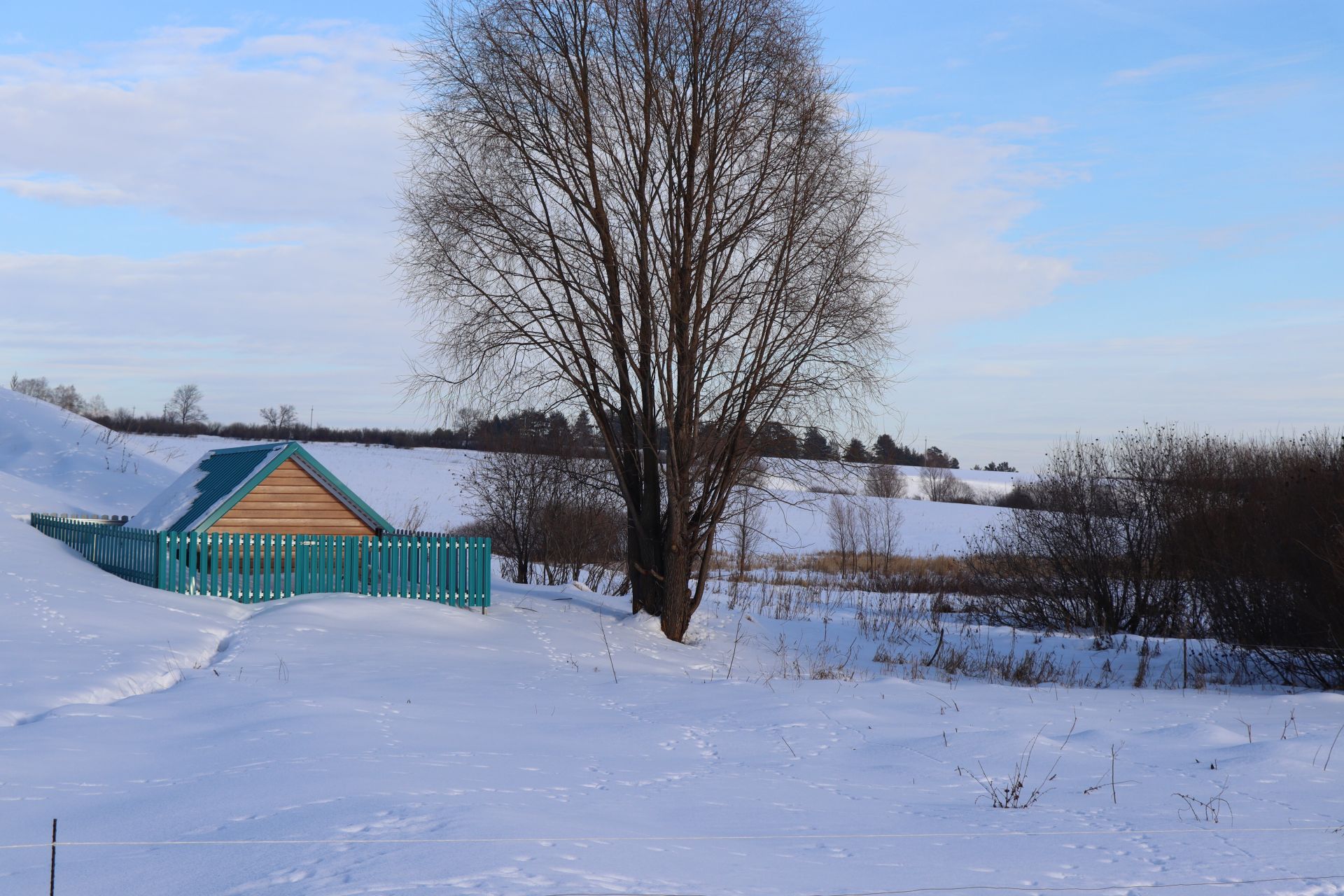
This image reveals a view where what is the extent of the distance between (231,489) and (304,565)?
88.0 inches

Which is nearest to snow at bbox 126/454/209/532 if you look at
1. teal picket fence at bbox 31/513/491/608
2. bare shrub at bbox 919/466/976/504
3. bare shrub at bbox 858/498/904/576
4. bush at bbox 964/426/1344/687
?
teal picket fence at bbox 31/513/491/608

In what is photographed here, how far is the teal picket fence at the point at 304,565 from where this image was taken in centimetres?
1686

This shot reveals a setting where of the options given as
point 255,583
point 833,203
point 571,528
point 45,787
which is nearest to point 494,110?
point 833,203

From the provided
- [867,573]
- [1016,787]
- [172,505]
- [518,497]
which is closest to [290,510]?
[172,505]

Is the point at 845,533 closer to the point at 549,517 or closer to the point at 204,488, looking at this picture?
the point at 549,517

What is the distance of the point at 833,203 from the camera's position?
1803 centimetres

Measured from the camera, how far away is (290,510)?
18.4 m

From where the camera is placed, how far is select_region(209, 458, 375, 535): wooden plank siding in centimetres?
1814

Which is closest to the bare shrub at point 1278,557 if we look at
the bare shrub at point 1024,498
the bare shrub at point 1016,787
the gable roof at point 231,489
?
the bare shrub at point 1024,498

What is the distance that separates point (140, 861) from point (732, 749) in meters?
4.94

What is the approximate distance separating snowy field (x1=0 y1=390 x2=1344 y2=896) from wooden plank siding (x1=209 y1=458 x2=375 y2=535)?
230cm

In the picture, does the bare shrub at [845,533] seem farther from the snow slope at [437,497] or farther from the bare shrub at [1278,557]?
the bare shrub at [1278,557]

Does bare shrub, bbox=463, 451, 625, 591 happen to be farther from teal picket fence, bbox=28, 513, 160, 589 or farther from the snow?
teal picket fence, bbox=28, 513, 160, 589

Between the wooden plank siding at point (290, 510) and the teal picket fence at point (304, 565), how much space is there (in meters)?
0.91
